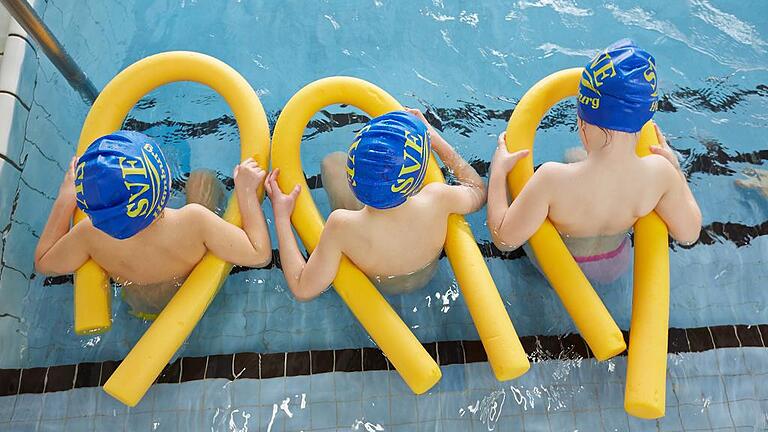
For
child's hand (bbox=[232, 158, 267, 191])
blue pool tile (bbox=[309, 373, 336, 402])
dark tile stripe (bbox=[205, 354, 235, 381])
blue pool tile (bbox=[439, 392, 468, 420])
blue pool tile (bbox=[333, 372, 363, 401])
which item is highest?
child's hand (bbox=[232, 158, 267, 191])

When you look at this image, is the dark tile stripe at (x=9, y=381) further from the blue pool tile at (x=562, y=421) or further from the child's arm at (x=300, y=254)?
the blue pool tile at (x=562, y=421)

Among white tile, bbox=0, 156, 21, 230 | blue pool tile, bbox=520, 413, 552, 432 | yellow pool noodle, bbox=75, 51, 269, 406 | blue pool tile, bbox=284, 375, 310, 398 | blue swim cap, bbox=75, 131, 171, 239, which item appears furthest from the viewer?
white tile, bbox=0, 156, 21, 230

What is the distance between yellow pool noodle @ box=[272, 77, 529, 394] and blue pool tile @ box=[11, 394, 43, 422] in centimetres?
125

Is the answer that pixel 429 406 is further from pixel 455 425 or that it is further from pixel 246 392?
pixel 246 392

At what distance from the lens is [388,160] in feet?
6.85

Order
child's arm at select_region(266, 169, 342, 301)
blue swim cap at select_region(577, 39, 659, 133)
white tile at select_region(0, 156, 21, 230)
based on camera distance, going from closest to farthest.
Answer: blue swim cap at select_region(577, 39, 659, 133), child's arm at select_region(266, 169, 342, 301), white tile at select_region(0, 156, 21, 230)

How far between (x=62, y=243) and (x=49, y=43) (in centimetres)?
99

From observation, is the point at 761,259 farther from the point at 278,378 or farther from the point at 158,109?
the point at 158,109

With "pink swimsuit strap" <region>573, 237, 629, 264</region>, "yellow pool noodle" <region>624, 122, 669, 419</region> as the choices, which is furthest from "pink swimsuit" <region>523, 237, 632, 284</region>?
"yellow pool noodle" <region>624, 122, 669, 419</region>

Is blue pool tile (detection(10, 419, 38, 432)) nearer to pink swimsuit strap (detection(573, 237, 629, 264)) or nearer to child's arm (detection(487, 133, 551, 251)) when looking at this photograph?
child's arm (detection(487, 133, 551, 251))

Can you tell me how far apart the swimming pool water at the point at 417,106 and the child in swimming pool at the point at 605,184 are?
33 cm

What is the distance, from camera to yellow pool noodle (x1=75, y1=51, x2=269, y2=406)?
2361 millimetres

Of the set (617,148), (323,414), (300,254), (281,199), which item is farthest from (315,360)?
(617,148)

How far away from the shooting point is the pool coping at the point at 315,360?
2721mm
